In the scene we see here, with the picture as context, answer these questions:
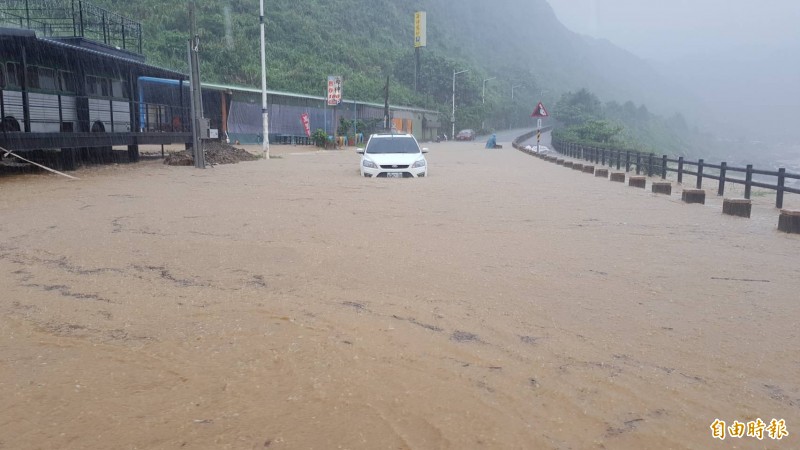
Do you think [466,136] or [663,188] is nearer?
[663,188]

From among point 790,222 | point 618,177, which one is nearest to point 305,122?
point 618,177

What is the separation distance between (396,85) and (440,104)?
28.1ft

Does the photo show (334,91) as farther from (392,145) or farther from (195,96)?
(392,145)

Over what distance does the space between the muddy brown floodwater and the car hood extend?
7.68m

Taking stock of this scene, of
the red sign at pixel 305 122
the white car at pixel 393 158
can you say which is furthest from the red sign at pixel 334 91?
the white car at pixel 393 158

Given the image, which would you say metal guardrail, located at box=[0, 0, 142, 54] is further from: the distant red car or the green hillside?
the distant red car

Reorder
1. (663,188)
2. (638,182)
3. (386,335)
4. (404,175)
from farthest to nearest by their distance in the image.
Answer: (404,175)
(638,182)
(663,188)
(386,335)

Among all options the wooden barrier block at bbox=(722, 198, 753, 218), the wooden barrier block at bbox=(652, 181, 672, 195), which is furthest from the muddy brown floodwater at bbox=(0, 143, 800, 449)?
the wooden barrier block at bbox=(652, 181, 672, 195)

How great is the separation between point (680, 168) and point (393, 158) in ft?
28.9

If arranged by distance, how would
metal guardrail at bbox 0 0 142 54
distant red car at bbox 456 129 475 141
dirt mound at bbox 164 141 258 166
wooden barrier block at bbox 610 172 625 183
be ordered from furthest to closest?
1. distant red car at bbox 456 129 475 141
2. dirt mound at bbox 164 141 258 166
3. wooden barrier block at bbox 610 172 625 183
4. metal guardrail at bbox 0 0 142 54

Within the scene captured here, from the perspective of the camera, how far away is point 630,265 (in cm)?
650

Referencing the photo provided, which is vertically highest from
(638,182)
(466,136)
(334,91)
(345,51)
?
(345,51)

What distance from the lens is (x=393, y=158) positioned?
54.3 feet

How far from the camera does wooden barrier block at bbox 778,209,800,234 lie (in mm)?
8992
